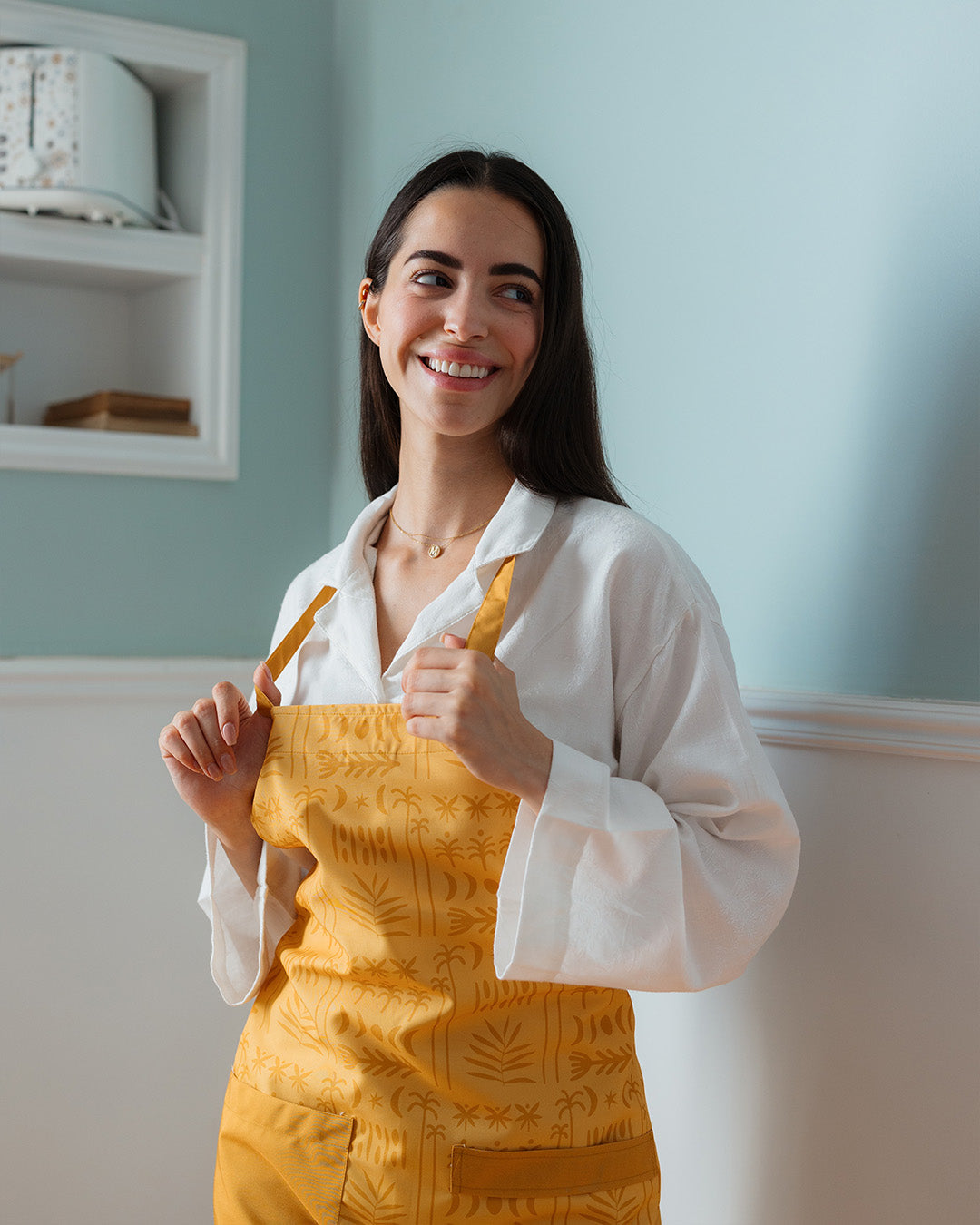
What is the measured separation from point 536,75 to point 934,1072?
135 centimetres

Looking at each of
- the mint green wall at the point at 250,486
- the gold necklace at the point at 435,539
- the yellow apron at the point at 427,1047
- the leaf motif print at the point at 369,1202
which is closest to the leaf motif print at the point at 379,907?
Answer: the yellow apron at the point at 427,1047

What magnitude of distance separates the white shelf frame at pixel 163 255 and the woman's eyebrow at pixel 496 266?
1.12 m

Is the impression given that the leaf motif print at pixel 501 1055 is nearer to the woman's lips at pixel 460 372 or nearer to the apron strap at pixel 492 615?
the apron strap at pixel 492 615

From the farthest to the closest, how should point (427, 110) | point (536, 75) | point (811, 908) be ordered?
1. point (427, 110)
2. point (536, 75)
3. point (811, 908)

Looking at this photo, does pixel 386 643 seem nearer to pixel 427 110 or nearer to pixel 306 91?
pixel 427 110

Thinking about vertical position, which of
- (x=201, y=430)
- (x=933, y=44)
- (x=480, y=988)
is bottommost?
(x=480, y=988)

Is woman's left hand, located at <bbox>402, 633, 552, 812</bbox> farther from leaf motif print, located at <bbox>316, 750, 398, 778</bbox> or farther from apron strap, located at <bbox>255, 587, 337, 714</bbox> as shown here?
apron strap, located at <bbox>255, 587, 337, 714</bbox>

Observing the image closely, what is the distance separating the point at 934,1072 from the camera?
112 cm

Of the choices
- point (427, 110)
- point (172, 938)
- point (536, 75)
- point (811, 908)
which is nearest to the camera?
point (811, 908)

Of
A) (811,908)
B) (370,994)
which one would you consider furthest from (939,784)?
(370,994)

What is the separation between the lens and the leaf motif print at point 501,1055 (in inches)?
43.5

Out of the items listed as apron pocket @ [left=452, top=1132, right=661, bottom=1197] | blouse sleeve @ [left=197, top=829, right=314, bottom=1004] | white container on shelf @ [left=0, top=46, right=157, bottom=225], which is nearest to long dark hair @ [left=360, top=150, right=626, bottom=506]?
blouse sleeve @ [left=197, top=829, right=314, bottom=1004]

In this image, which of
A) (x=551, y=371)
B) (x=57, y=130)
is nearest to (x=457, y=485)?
(x=551, y=371)

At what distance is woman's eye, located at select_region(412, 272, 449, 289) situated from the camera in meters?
1.27
